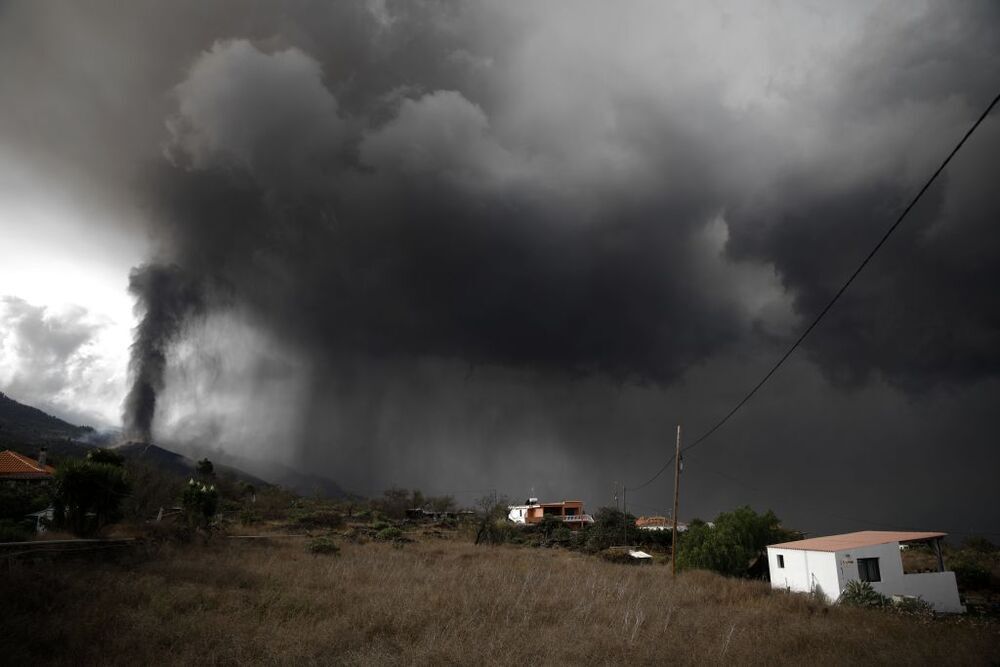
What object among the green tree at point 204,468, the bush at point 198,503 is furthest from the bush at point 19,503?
the green tree at point 204,468

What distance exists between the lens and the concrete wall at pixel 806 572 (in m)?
28.2

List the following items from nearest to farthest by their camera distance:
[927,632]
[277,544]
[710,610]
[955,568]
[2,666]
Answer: [2,666] < [927,632] < [710,610] < [277,544] < [955,568]

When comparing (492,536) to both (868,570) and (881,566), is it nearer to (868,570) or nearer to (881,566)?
(868,570)

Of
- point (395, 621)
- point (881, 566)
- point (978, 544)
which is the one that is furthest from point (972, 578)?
point (395, 621)

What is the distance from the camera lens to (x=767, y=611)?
66.8 ft

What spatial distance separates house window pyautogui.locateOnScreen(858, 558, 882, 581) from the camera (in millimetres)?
28047

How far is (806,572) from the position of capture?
3019cm

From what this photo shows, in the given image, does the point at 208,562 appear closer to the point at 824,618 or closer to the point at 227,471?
the point at 824,618

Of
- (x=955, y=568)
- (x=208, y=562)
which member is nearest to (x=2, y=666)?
(x=208, y=562)

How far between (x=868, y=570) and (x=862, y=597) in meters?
3.10

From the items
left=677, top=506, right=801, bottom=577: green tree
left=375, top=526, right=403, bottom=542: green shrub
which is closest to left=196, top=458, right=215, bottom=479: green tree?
left=375, top=526, right=403, bottom=542: green shrub

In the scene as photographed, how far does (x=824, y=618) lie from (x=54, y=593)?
2570 cm

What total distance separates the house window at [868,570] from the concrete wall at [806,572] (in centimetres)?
150

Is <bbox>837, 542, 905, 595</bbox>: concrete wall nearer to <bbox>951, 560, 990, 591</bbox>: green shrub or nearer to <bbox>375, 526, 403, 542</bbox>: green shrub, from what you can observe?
<bbox>951, 560, 990, 591</bbox>: green shrub
